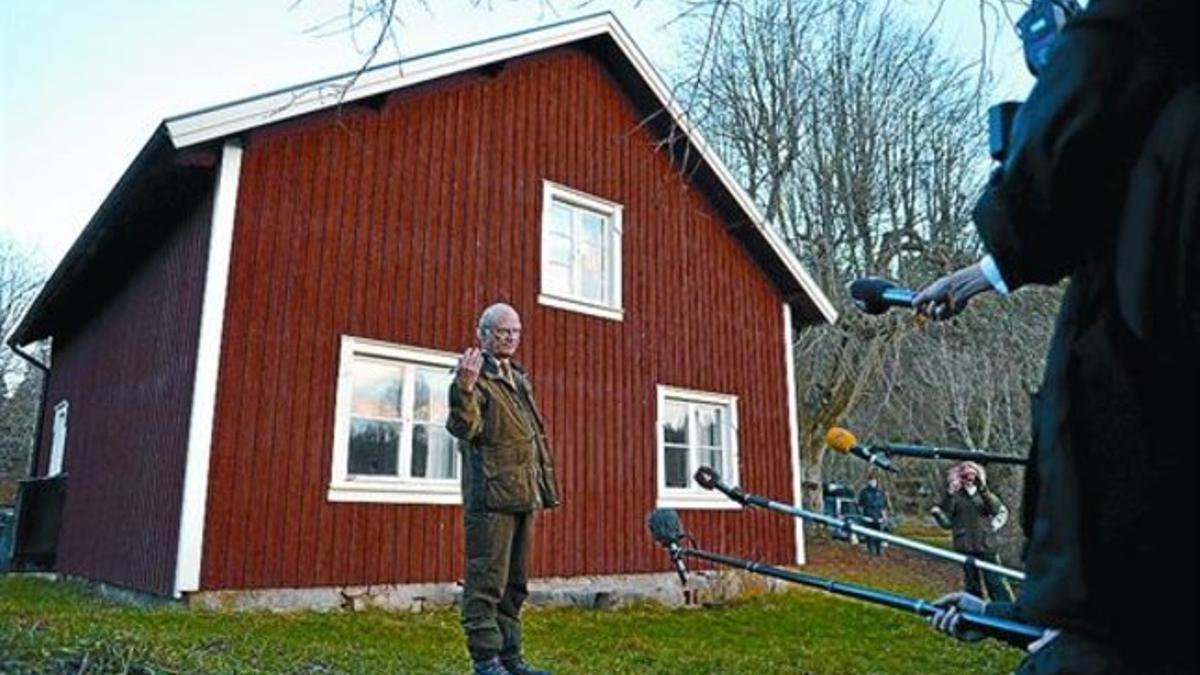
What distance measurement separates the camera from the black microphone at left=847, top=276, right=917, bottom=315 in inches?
65.6

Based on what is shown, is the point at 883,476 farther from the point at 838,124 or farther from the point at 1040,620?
the point at 1040,620

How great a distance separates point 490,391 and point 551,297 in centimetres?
549

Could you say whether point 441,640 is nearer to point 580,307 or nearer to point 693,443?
point 580,307

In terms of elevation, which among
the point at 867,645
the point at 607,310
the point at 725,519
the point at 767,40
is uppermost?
the point at 767,40

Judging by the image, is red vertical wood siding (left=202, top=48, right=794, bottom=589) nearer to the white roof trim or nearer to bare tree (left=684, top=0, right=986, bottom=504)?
the white roof trim

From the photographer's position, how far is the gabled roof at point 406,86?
717 centimetres

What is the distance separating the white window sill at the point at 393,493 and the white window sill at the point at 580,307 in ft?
7.55

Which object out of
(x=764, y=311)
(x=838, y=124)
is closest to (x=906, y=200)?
(x=838, y=124)

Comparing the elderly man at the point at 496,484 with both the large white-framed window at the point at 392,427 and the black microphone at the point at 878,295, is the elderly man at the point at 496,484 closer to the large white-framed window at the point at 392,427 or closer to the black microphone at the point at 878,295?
the black microphone at the point at 878,295

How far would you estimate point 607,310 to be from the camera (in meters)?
10.1

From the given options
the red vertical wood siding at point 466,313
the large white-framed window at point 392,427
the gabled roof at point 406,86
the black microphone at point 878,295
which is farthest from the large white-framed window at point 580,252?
the black microphone at point 878,295

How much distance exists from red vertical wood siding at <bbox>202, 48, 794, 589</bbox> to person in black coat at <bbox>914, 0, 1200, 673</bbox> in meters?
6.48

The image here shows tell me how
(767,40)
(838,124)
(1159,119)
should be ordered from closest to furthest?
(1159,119), (767,40), (838,124)

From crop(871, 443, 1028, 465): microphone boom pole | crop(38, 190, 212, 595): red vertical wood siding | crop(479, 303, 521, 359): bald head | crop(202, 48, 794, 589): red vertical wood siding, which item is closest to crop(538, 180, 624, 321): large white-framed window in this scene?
crop(202, 48, 794, 589): red vertical wood siding
